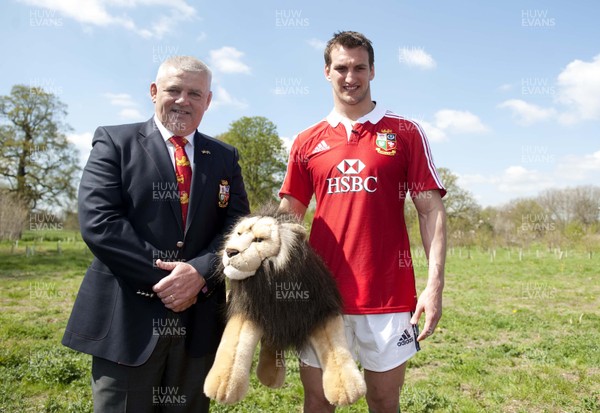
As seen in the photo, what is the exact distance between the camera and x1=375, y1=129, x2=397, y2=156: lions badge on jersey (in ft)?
10.9

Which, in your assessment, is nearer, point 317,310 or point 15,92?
point 317,310

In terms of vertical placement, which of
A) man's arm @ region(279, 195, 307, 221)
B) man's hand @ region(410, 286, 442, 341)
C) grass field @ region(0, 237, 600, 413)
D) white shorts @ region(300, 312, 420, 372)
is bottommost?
grass field @ region(0, 237, 600, 413)

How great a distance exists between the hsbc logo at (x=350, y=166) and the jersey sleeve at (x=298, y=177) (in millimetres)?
327

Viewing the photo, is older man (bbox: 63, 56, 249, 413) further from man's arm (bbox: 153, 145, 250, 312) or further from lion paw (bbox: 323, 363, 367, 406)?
lion paw (bbox: 323, 363, 367, 406)

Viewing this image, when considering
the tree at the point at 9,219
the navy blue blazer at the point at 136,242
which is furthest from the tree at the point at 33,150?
the navy blue blazer at the point at 136,242

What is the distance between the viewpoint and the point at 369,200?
324cm

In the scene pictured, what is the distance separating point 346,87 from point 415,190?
0.93 metres

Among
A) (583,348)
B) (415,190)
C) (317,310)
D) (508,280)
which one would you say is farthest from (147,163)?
(508,280)

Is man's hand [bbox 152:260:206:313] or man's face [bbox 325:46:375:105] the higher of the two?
man's face [bbox 325:46:375:105]

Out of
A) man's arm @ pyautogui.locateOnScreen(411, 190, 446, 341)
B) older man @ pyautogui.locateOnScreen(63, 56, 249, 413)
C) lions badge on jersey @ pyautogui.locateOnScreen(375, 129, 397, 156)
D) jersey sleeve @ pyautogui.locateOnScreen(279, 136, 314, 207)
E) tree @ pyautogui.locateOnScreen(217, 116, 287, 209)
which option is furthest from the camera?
tree @ pyautogui.locateOnScreen(217, 116, 287, 209)

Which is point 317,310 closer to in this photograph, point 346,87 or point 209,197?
point 209,197

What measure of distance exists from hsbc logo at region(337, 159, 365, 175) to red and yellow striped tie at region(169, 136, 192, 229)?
43.0 inches

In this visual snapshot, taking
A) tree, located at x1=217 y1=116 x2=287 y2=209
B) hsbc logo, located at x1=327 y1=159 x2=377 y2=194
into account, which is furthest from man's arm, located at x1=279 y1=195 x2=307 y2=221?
tree, located at x1=217 y1=116 x2=287 y2=209

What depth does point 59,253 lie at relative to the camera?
27.0 meters
